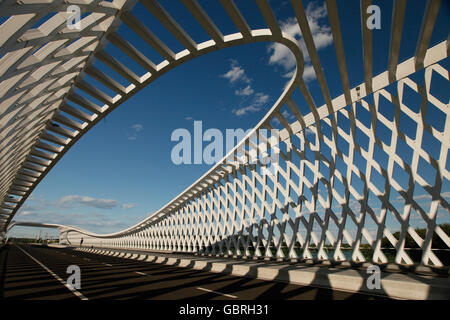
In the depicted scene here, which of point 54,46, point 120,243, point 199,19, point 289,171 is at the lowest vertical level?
point 120,243

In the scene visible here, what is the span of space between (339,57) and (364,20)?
2.22 m

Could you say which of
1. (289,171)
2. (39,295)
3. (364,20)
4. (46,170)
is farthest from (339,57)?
(46,170)

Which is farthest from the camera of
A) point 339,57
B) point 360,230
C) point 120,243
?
point 120,243

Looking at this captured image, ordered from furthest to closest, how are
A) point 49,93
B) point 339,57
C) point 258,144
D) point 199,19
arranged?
point 258,144 → point 49,93 → point 339,57 → point 199,19

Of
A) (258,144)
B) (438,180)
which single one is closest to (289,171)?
(258,144)

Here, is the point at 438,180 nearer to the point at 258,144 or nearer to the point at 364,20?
the point at 364,20

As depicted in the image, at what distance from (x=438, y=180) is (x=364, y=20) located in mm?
8002

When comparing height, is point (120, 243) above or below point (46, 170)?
below

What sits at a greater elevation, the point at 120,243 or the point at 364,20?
the point at 364,20

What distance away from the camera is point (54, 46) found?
878cm

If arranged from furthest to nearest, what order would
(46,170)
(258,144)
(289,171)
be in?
(46,170), (258,144), (289,171)

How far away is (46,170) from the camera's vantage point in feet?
84.0
